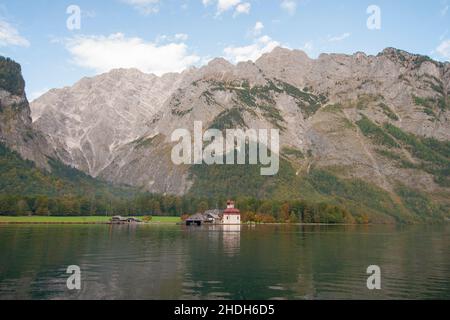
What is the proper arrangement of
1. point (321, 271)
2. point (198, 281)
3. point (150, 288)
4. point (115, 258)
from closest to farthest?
point (150, 288), point (198, 281), point (321, 271), point (115, 258)

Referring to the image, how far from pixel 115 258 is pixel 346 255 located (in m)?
42.7

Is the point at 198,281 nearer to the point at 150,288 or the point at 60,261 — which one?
the point at 150,288

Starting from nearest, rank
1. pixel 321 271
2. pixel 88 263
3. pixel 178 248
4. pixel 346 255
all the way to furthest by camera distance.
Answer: pixel 321 271
pixel 88 263
pixel 346 255
pixel 178 248

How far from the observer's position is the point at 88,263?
2899 inches

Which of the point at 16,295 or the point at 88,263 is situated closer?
the point at 16,295

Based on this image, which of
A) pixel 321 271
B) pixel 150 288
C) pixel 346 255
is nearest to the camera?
pixel 150 288

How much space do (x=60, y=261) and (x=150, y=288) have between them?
90.6 feet
